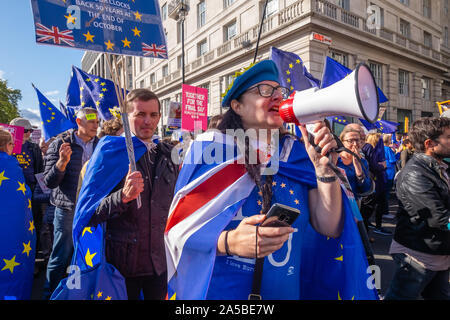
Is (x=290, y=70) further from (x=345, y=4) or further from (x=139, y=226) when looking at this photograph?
(x=345, y=4)

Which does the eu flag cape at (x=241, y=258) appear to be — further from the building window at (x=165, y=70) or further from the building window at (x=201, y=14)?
the building window at (x=165, y=70)

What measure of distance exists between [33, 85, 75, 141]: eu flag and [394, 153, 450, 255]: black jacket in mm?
5393

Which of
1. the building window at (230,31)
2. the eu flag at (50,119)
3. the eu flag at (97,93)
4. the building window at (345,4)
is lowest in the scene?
the eu flag at (50,119)

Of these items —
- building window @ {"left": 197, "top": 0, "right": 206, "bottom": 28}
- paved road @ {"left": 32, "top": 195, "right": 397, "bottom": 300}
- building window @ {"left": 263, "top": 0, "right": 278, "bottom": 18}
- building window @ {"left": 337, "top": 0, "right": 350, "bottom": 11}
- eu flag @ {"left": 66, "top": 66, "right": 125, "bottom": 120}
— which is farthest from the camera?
building window @ {"left": 197, "top": 0, "right": 206, "bottom": 28}

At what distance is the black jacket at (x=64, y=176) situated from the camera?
3149mm

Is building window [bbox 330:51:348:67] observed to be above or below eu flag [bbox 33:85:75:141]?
above

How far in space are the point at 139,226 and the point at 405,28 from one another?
2283 cm

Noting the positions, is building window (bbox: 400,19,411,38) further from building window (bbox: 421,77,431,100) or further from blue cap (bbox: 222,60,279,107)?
blue cap (bbox: 222,60,279,107)

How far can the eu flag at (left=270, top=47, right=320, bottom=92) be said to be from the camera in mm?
4355

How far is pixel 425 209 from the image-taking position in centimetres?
233

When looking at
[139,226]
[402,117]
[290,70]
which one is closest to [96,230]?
[139,226]

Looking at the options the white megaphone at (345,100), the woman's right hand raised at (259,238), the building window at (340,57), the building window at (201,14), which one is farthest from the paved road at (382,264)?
the building window at (201,14)

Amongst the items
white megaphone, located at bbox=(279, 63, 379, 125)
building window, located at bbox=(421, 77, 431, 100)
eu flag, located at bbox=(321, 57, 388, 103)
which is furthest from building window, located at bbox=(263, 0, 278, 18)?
white megaphone, located at bbox=(279, 63, 379, 125)

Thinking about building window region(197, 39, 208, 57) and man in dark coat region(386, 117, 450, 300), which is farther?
building window region(197, 39, 208, 57)
